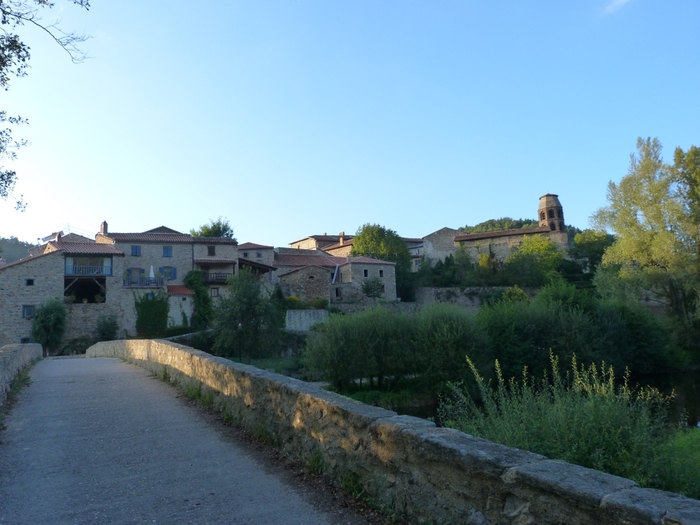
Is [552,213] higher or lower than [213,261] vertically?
higher

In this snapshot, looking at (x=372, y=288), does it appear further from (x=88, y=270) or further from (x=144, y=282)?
(x=88, y=270)

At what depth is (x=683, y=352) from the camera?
32.5 meters

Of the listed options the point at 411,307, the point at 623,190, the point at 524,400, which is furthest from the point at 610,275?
the point at 524,400

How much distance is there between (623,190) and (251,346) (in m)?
25.2

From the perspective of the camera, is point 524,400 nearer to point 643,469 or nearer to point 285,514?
point 643,469

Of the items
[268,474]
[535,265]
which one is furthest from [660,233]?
[268,474]

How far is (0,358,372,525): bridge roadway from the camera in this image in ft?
14.0

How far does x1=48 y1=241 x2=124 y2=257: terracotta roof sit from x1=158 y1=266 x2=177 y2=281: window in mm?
3690

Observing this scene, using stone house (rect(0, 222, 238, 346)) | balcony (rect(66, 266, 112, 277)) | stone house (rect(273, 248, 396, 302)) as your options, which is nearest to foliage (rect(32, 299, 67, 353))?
stone house (rect(0, 222, 238, 346))

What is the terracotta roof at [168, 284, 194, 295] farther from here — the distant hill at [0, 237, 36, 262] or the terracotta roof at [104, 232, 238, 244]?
the distant hill at [0, 237, 36, 262]

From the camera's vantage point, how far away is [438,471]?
364 centimetres

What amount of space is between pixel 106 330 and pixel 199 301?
7438 mm

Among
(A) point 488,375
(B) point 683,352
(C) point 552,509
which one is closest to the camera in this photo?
(C) point 552,509

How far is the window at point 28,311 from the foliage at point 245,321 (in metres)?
16.3
